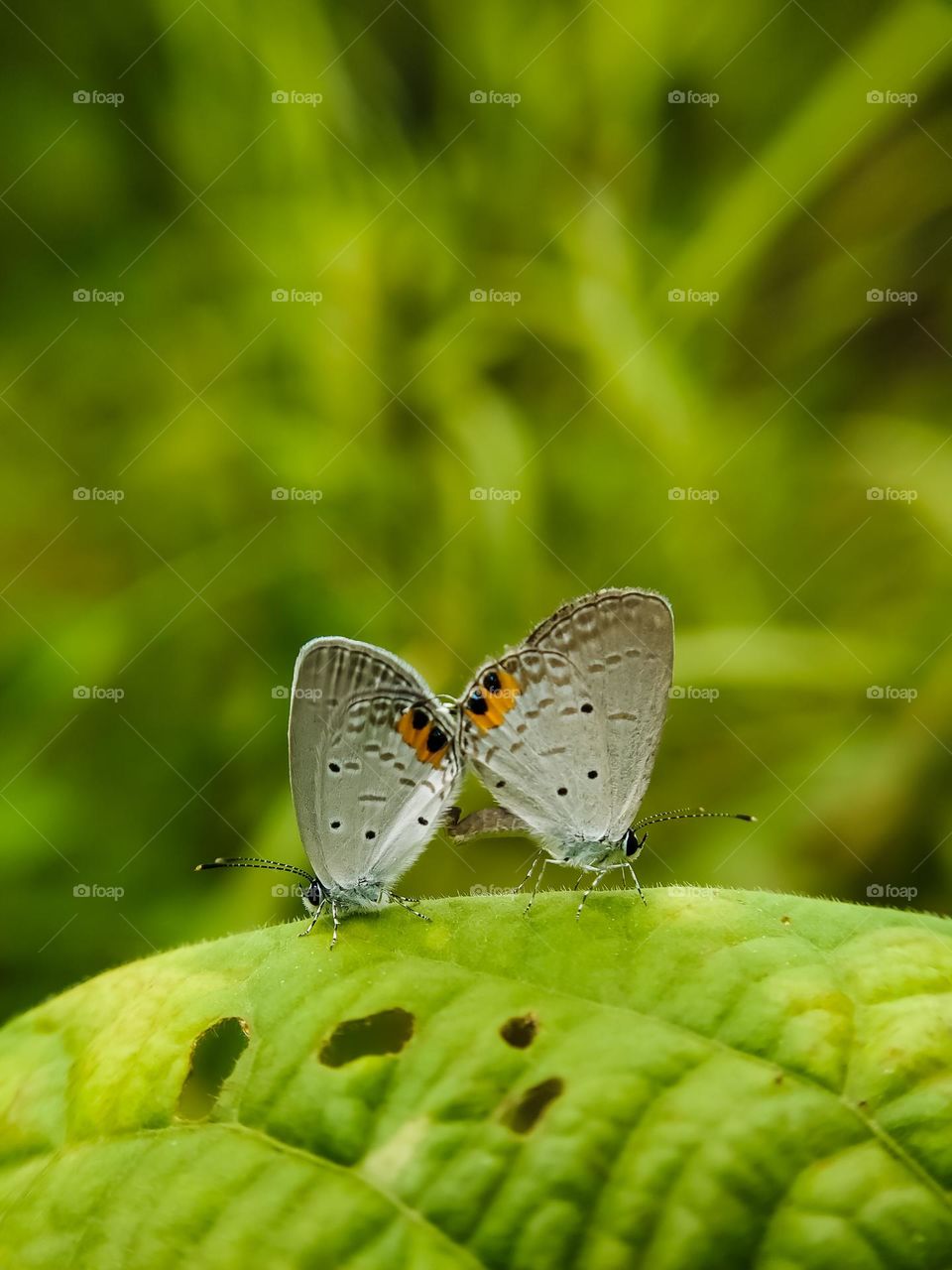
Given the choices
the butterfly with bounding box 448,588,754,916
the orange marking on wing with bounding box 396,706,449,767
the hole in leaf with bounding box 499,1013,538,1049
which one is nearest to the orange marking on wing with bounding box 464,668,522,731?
the butterfly with bounding box 448,588,754,916

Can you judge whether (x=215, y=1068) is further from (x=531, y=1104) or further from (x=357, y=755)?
(x=357, y=755)

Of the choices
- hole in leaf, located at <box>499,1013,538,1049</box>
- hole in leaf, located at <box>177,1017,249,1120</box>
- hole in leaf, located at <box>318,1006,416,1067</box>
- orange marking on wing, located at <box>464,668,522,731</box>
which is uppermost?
orange marking on wing, located at <box>464,668,522,731</box>

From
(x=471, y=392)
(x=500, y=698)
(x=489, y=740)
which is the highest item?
(x=471, y=392)

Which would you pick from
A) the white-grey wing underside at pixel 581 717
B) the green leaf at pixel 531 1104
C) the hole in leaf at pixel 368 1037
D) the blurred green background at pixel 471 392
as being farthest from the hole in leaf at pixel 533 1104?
the blurred green background at pixel 471 392

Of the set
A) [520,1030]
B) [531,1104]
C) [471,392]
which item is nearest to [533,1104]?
[531,1104]

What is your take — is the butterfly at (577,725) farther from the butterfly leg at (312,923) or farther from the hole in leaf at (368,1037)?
the hole in leaf at (368,1037)

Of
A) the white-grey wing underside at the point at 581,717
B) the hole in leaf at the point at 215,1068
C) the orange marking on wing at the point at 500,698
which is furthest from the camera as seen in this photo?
the orange marking on wing at the point at 500,698

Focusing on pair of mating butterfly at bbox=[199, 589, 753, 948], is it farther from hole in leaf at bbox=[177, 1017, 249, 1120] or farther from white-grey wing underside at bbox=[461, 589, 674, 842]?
hole in leaf at bbox=[177, 1017, 249, 1120]
